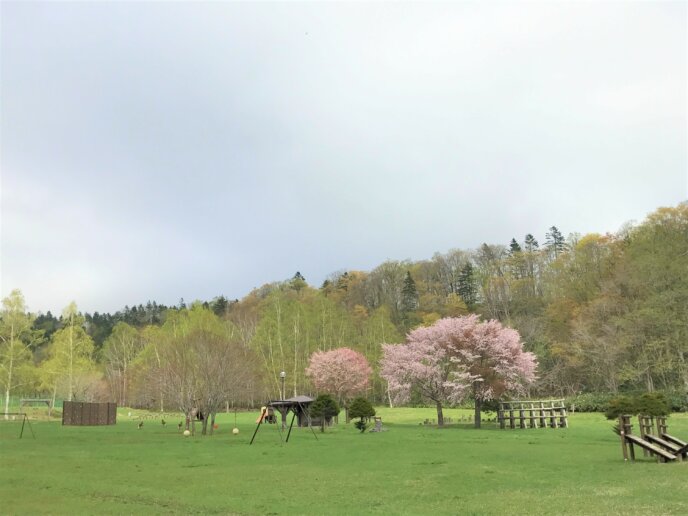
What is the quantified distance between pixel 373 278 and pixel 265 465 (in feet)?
274

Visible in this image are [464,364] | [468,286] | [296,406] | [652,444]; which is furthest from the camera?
[468,286]

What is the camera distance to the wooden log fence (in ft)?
148

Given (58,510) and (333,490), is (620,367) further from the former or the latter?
(58,510)

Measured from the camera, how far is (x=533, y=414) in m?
34.8

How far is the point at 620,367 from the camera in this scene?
52750 millimetres

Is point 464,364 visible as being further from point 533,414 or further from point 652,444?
point 652,444

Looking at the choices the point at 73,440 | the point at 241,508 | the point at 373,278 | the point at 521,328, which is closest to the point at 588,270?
the point at 521,328

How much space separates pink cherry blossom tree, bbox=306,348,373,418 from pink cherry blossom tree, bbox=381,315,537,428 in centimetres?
1429

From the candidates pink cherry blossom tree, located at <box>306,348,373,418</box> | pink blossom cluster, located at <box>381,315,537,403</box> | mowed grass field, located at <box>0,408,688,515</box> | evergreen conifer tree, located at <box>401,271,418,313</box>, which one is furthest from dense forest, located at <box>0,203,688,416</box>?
mowed grass field, located at <box>0,408,688,515</box>

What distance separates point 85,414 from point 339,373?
73.8 ft

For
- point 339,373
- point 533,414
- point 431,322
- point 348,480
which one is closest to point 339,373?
point 339,373

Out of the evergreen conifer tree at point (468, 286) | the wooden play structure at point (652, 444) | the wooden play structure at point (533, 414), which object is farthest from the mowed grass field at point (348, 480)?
the evergreen conifer tree at point (468, 286)

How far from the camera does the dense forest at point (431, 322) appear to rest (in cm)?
4672

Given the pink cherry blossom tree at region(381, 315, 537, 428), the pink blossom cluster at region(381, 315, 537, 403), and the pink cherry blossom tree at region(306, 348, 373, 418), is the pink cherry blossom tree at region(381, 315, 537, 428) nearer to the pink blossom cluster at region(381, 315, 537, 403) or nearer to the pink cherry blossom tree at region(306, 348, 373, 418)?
the pink blossom cluster at region(381, 315, 537, 403)
